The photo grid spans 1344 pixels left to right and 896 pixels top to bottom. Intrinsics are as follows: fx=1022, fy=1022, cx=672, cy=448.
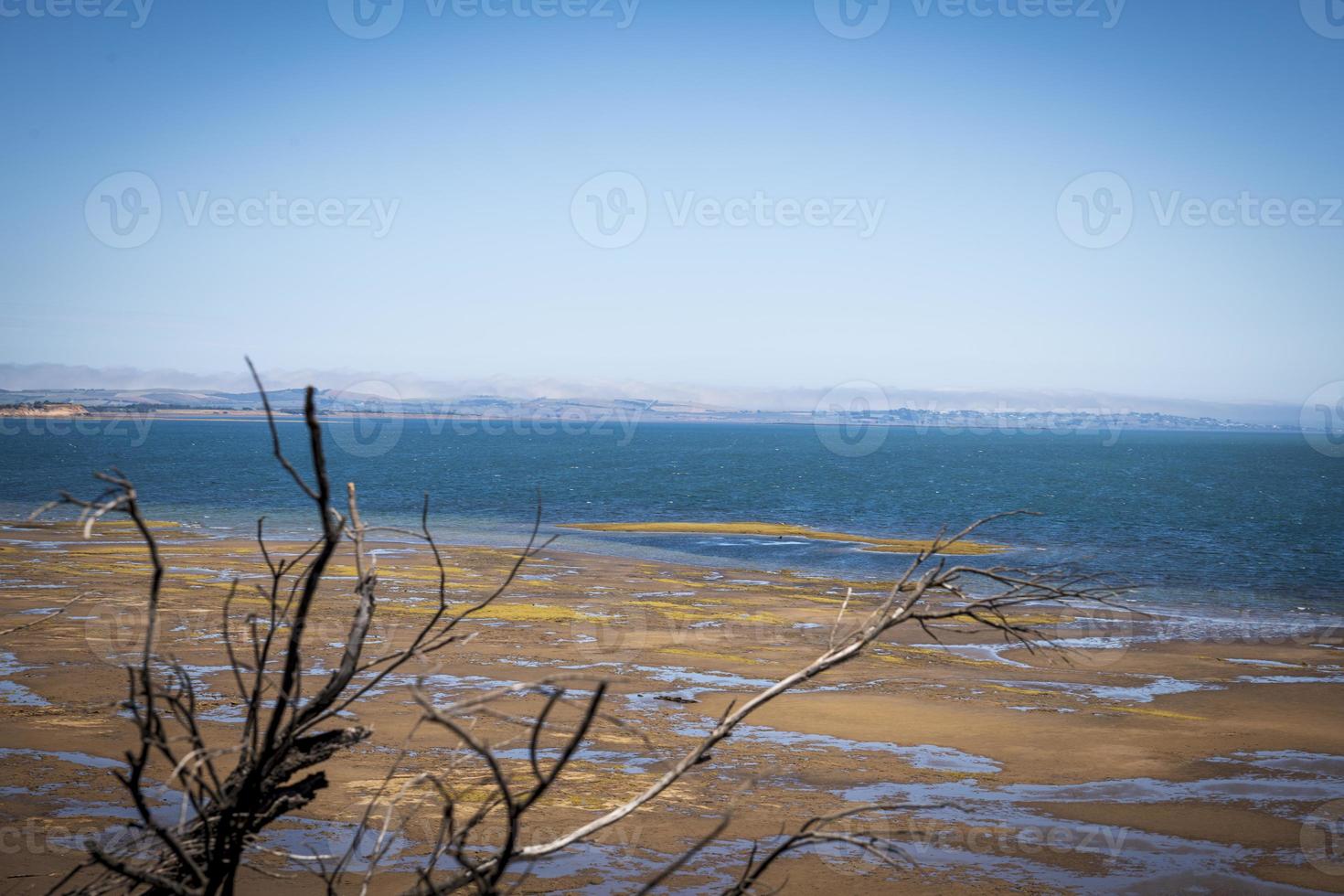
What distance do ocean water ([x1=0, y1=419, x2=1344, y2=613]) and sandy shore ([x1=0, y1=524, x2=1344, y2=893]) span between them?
11.6ft

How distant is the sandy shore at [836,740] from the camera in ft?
29.6

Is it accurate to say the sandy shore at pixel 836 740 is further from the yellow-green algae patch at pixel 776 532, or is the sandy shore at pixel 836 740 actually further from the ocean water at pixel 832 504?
the yellow-green algae patch at pixel 776 532

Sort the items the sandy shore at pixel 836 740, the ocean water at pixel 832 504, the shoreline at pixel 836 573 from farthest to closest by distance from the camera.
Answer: the ocean water at pixel 832 504 → the shoreline at pixel 836 573 → the sandy shore at pixel 836 740

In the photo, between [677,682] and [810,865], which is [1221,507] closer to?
[677,682]

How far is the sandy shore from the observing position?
9.01m

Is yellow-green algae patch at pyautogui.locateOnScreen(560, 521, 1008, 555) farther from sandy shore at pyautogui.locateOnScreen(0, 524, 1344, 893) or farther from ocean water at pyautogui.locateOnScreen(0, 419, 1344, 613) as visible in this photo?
sandy shore at pyautogui.locateOnScreen(0, 524, 1344, 893)

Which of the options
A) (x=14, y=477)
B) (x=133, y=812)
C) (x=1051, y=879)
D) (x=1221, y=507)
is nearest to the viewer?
(x=1051, y=879)

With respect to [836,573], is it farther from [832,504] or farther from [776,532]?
[832,504]

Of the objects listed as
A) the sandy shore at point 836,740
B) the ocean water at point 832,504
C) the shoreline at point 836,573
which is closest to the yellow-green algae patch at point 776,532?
the shoreline at point 836,573

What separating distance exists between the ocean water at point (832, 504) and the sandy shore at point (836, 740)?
3527 millimetres

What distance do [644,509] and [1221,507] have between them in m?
34.1

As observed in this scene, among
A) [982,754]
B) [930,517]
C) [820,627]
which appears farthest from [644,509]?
[982,754]

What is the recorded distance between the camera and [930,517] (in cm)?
5012

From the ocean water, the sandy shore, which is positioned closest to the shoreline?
the ocean water
